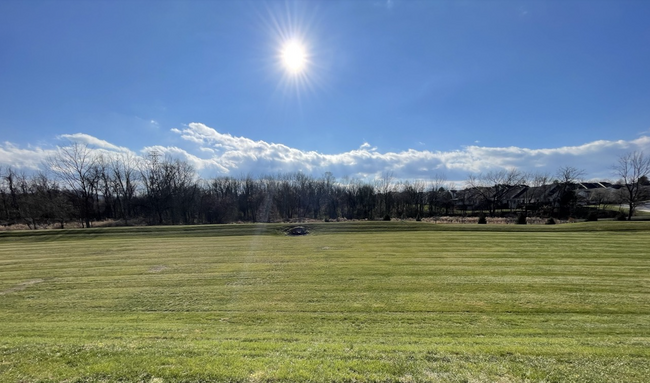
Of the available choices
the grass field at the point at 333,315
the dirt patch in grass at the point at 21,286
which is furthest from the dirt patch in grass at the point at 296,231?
the dirt patch in grass at the point at 21,286

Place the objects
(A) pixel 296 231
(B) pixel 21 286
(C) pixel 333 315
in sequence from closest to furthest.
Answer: (C) pixel 333 315 < (B) pixel 21 286 < (A) pixel 296 231

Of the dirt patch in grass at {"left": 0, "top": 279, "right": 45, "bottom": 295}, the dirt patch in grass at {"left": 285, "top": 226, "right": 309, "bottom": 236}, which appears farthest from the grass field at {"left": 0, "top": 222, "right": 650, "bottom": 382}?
the dirt patch in grass at {"left": 285, "top": 226, "right": 309, "bottom": 236}

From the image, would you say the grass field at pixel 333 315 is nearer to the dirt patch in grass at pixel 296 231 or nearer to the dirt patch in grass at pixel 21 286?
the dirt patch in grass at pixel 21 286

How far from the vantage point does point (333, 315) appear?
6.95 meters

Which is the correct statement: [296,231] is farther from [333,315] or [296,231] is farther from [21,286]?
[333,315]

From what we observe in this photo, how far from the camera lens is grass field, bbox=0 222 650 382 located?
3957 millimetres

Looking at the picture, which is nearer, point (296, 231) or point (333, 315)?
point (333, 315)

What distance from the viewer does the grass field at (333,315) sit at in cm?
396

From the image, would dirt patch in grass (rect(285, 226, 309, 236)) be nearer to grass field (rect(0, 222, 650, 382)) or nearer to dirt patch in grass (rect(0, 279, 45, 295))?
grass field (rect(0, 222, 650, 382))

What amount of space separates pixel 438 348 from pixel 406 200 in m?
64.9

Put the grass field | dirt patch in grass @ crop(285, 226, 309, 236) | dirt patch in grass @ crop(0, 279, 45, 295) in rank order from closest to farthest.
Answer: the grass field, dirt patch in grass @ crop(0, 279, 45, 295), dirt patch in grass @ crop(285, 226, 309, 236)

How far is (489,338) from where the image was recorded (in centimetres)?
539

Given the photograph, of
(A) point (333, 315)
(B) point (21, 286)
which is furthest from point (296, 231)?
(A) point (333, 315)

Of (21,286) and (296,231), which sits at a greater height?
(296,231)
